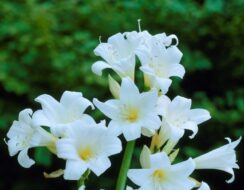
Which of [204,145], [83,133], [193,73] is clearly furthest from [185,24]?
[83,133]

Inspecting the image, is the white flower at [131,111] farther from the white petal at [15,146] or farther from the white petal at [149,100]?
the white petal at [15,146]

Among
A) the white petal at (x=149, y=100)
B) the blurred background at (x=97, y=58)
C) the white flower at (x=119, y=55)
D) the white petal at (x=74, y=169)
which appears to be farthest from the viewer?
the blurred background at (x=97, y=58)

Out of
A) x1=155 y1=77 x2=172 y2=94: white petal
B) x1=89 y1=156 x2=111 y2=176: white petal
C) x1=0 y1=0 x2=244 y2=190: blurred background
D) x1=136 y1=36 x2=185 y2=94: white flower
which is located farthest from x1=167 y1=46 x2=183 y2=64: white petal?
x1=0 y1=0 x2=244 y2=190: blurred background

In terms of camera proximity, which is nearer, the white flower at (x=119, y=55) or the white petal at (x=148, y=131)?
the white petal at (x=148, y=131)

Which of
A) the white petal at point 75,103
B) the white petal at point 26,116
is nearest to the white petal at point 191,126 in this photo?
the white petal at point 75,103

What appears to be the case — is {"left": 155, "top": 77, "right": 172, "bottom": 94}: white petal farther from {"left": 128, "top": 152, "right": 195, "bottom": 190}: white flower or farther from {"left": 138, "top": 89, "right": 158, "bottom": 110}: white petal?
{"left": 128, "top": 152, "right": 195, "bottom": 190}: white flower
